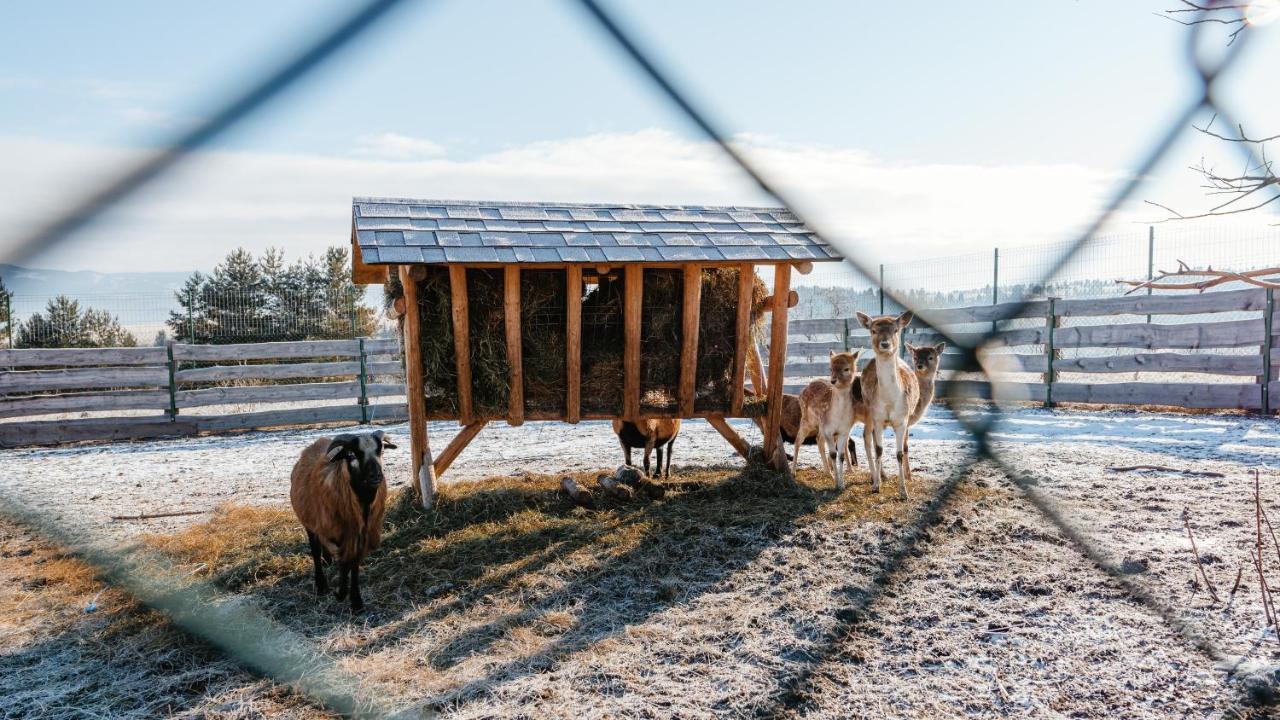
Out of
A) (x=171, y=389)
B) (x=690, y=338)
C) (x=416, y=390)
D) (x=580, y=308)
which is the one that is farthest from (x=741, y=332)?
(x=171, y=389)

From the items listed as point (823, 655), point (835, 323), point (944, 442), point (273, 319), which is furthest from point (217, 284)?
point (823, 655)

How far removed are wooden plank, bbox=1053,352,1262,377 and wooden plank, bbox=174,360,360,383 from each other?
12109 mm

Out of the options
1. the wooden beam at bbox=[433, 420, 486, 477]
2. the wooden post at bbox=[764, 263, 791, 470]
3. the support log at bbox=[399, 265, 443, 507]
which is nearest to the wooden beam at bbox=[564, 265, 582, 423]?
the wooden beam at bbox=[433, 420, 486, 477]

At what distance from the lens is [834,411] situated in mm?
7582

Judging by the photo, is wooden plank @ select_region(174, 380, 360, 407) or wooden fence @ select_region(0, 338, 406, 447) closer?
wooden fence @ select_region(0, 338, 406, 447)

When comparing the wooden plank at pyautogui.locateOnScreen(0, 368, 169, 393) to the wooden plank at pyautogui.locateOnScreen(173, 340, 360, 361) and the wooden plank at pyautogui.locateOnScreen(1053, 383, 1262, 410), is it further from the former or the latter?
the wooden plank at pyautogui.locateOnScreen(1053, 383, 1262, 410)

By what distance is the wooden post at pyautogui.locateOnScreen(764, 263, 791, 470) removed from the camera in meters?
7.41

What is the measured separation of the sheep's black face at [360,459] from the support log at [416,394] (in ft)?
6.58

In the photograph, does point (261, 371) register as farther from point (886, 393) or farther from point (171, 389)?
point (886, 393)

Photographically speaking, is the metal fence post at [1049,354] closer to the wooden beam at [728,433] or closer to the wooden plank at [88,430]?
the wooden beam at [728,433]

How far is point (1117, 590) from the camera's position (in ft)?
14.7

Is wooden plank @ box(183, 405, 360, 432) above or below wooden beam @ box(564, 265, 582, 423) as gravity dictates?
below

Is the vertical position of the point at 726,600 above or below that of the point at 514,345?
below

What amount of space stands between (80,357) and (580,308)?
9874mm
